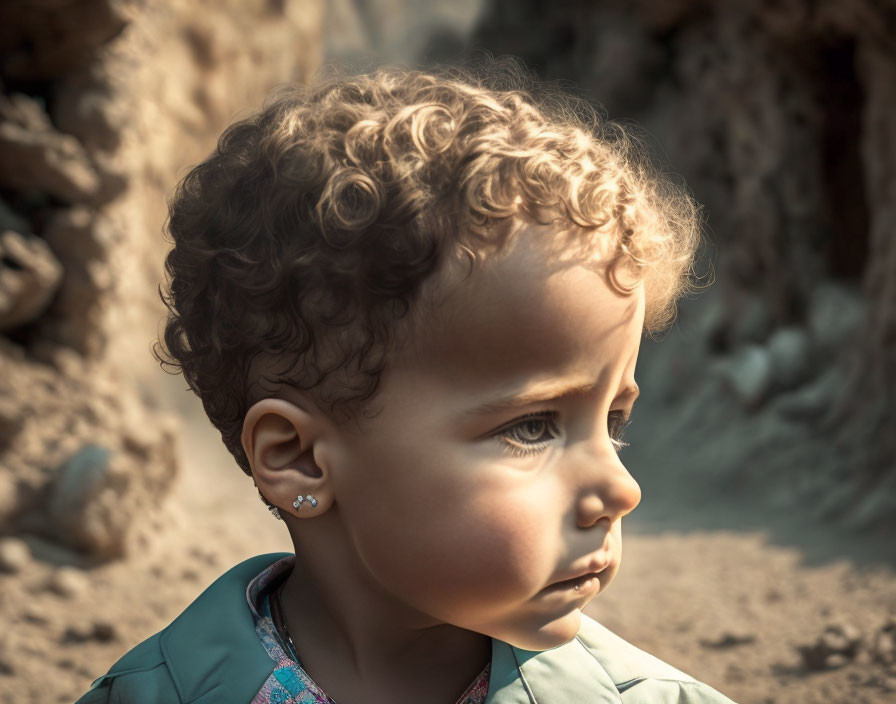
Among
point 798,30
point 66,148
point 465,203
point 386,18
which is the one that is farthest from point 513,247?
point 386,18

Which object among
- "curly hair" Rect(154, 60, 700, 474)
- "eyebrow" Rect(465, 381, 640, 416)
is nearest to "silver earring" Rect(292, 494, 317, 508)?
"curly hair" Rect(154, 60, 700, 474)

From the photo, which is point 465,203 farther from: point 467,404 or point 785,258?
point 785,258

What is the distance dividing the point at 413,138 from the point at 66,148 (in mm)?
2508

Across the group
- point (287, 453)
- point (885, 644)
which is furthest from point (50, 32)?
point (885, 644)

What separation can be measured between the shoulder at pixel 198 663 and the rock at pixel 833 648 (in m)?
1.90

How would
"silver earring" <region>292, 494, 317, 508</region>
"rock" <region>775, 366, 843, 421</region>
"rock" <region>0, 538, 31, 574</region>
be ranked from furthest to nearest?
"rock" <region>775, 366, 843, 421</region>
"rock" <region>0, 538, 31, 574</region>
"silver earring" <region>292, 494, 317, 508</region>

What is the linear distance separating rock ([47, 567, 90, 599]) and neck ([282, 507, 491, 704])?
1.92 meters

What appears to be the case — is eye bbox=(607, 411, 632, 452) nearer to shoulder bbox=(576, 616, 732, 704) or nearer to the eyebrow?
the eyebrow

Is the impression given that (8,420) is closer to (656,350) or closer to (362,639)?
(362,639)

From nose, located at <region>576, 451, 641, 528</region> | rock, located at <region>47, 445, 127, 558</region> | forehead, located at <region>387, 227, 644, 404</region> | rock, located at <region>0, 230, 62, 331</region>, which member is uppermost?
rock, located at <region>0, 230, 62, 331</region>

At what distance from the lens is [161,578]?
335 centimetres

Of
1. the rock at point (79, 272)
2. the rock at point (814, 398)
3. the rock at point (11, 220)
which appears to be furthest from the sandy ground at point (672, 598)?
the rock at point (11, 220)

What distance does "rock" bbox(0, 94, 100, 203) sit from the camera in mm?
3150

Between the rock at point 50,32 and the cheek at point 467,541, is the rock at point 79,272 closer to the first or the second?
the rock at point 50,32
